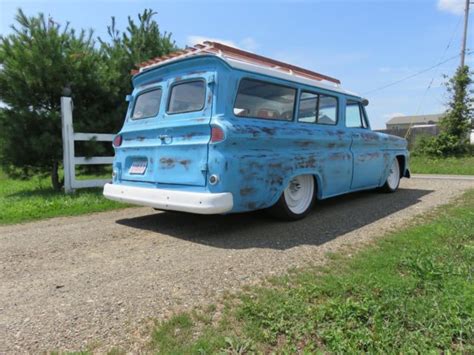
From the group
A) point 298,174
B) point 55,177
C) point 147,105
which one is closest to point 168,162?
point 147,105

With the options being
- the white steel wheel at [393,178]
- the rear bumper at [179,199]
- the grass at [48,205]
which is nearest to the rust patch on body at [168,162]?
the rear bumper at [179,199]

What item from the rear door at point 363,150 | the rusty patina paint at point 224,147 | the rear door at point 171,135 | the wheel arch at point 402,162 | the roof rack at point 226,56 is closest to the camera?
the rusty patina paint at point 224,147

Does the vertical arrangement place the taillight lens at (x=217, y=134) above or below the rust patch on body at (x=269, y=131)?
below

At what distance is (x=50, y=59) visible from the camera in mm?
7328

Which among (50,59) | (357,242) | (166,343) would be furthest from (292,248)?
(50,59)

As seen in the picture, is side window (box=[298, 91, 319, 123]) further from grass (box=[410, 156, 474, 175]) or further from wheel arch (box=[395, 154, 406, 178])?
grass (box=[410, 156, 474, 175])

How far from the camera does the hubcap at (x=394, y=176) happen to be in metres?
7.84

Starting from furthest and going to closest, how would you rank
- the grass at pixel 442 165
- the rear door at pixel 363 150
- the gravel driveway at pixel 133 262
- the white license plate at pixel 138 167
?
the grass at pixel 442 165 < the rear door at pixel 363 150 < the white license plate at pixel 138 167 < the gravel driveway at pixel 133 262

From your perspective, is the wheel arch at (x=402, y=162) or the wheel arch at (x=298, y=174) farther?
the wheel arch at (x=402, y=162)

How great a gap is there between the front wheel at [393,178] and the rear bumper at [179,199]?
492 centimetres

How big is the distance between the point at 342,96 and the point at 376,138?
125 cm

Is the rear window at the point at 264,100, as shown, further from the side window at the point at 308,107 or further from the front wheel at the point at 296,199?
the front wheel at the point at 296,199

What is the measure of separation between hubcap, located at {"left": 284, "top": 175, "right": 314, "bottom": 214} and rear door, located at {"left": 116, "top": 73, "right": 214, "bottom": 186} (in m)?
1.52

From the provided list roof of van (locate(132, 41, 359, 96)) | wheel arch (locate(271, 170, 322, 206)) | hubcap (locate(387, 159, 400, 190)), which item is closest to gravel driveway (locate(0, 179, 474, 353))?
wheel arch (locate(271, 170, 322, 206))
